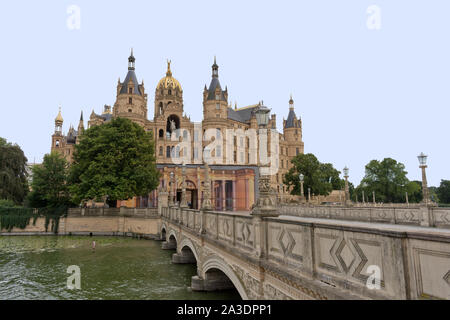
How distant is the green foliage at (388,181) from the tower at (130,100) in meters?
53.0

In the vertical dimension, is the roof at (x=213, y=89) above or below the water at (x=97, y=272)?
above

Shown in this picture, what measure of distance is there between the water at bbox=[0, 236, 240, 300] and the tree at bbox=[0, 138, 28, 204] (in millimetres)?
13070

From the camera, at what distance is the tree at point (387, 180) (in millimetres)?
66375

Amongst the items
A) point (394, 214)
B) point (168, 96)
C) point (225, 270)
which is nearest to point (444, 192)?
point (168, 96)

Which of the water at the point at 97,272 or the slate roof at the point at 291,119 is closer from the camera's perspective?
the water at the point at 97,272

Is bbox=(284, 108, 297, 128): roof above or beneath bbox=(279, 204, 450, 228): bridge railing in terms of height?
above

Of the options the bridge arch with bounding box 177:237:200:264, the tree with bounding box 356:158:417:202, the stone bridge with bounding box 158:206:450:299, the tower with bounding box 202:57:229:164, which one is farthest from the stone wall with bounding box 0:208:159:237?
the tree with bounding box 356:158:417:202

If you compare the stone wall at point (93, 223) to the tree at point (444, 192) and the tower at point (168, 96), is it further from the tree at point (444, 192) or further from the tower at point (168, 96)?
the tree at point (444, 192)

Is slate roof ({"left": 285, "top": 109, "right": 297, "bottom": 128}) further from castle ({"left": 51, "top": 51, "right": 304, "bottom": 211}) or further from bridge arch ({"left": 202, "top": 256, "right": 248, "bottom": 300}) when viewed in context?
bridge arch ({"left": 202, "top": 256, "right": 248, "bottom": 300})

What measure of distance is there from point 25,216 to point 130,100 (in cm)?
3071

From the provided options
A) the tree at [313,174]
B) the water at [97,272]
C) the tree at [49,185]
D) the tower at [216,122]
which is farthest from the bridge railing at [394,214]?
the tower at [216,122]

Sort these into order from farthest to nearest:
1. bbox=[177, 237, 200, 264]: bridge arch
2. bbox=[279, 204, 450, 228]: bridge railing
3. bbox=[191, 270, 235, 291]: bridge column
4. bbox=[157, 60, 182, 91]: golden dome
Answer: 1. bbox=[157, 60, 182, 91]: golden dome
2. bbox=[177, 237, 200, 264]: bridge arch
3. bbox=[279, 204, 450, 228]: bridge railing
4. bbox=[191, 270, 235, 291]: bridge column

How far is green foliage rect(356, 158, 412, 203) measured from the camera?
2611 inches
